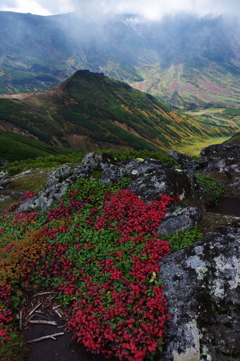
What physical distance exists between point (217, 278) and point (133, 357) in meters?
4.52

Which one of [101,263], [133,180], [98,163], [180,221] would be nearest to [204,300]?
[180,221]

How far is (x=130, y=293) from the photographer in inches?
381

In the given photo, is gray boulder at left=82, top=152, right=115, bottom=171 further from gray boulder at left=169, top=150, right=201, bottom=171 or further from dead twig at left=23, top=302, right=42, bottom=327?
gray boulder at left=169, top=150, right=201, bottom=171

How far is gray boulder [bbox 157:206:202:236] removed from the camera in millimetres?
13047

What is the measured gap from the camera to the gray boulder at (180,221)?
13.0m

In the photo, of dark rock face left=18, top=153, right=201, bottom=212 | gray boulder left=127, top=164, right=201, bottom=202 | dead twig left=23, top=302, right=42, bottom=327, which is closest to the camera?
dead twig left=23, top=302, right=42, bottom=327

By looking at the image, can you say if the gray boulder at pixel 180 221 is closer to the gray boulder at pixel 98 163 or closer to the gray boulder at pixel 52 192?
the gray boulder at pixel 52 192

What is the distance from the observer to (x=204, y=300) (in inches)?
359

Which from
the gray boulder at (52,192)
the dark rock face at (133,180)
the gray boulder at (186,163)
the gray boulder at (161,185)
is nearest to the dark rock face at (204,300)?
the gray boulder at (161,185)

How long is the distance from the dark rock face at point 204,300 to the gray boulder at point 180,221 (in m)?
1.89

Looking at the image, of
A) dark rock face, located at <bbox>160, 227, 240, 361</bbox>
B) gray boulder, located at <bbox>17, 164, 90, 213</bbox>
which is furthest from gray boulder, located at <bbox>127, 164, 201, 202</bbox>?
dark rock face, located at <bbox>160, 227, 240, 361</bbox>

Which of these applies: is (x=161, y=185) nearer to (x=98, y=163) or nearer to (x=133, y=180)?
(x=133, y=180)

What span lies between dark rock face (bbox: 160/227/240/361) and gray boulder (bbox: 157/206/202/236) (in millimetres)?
1891

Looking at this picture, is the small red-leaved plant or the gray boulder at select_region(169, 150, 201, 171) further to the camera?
the gray boulder at select_region(169, 150, 201, 171)
